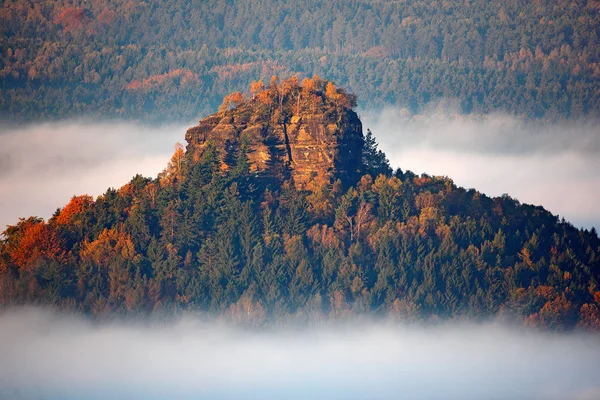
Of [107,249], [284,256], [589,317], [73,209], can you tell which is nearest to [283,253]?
[284,256]

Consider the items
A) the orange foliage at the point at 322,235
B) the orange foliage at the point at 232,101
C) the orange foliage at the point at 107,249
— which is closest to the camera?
the orange foliage at the point at 107,249

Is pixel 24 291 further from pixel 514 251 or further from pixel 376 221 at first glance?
pixel 514 251

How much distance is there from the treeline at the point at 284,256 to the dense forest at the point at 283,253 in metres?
0.10

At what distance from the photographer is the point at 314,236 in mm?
141375

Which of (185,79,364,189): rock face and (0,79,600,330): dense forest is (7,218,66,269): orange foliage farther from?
(185,79,364,189): rock face

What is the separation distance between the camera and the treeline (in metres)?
137

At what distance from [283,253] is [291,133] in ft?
29.8

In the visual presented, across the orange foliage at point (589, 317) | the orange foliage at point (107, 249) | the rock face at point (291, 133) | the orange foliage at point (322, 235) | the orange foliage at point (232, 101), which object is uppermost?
the orange foliage at point (232, 101)

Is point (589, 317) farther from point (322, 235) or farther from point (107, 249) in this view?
point (107, 249)

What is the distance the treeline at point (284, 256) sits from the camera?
451 feet

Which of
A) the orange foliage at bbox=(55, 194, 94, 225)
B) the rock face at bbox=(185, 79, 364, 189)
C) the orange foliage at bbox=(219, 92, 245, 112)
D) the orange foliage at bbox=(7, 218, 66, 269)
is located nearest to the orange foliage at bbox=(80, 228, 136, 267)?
the orange foliage at bbox=(7, 218, 66, 269)

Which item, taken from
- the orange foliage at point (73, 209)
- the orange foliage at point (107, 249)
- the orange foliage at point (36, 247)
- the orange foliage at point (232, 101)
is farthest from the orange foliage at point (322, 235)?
the orange foliage at point (36, 247)

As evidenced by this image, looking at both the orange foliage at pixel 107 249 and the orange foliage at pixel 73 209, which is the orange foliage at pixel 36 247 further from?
the orange foliage at pixel 73 209

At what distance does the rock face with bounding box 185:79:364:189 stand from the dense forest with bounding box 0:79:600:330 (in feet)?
0.75
